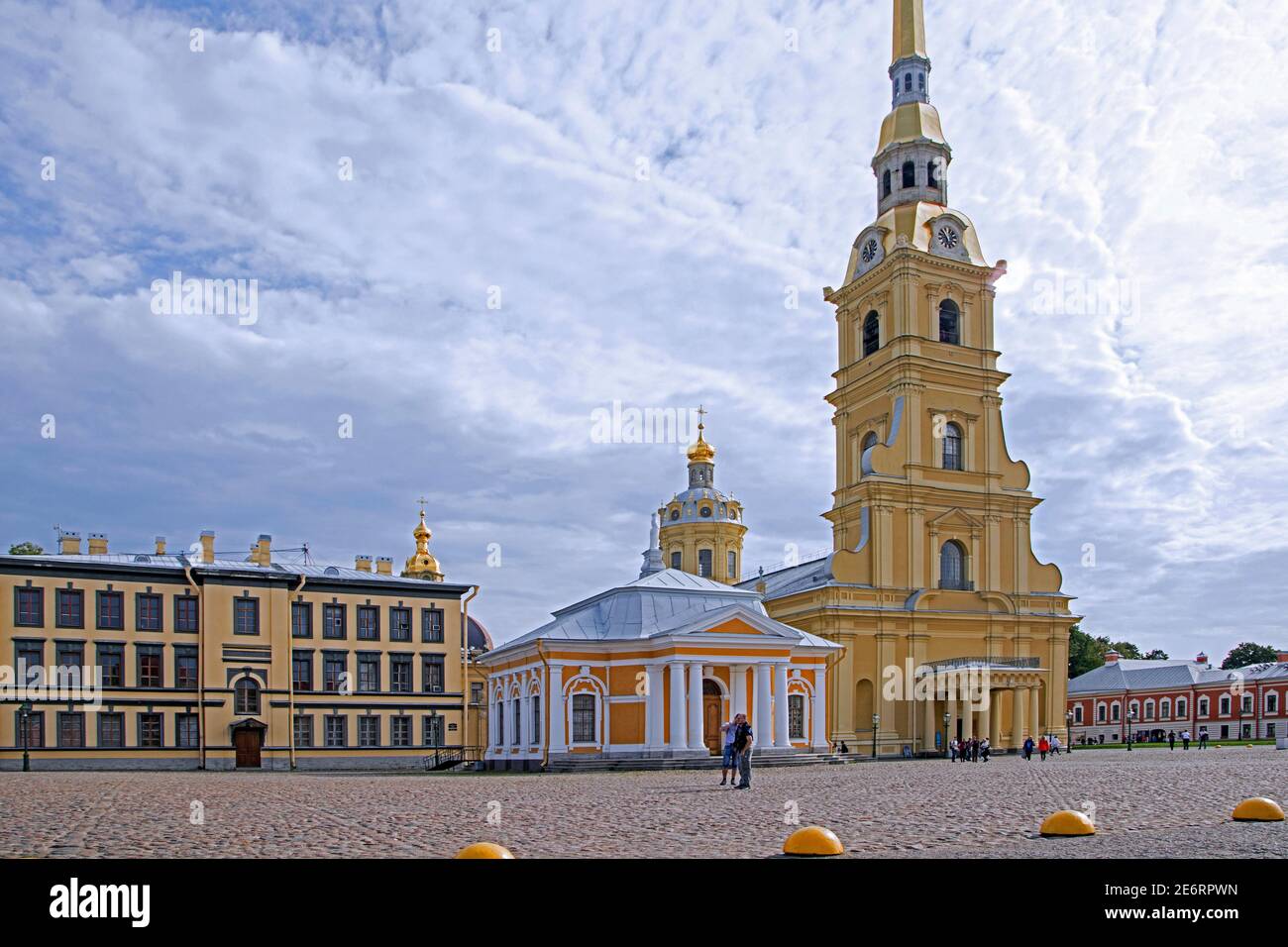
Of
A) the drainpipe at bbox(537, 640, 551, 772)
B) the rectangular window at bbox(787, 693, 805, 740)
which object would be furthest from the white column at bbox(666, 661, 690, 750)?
the rectangular window at bbox(787, 693, 805, 740)

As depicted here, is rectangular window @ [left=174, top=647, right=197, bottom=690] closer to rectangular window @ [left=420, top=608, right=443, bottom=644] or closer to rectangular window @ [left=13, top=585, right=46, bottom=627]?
rectangular window @ [left=13, top=585, right=46, bottom=627]

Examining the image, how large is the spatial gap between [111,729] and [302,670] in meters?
7.74

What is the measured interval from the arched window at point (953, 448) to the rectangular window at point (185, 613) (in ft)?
116

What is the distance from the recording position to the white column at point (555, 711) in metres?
40.4

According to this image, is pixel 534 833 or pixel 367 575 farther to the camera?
pixel 367 575

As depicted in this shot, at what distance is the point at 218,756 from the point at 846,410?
34.5 m

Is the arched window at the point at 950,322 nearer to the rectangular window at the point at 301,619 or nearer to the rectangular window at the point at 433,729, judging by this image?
the rectangular window at the point at 433,729

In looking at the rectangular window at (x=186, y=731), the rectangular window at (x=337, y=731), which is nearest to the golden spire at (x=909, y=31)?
the rectangular window at (x=337, y=731)

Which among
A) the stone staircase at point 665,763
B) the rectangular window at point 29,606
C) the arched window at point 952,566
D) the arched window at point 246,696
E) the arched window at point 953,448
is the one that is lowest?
the stone staircase at point 665,763

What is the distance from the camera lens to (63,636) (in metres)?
46.5

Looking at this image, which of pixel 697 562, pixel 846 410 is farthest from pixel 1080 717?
pixel 846 410

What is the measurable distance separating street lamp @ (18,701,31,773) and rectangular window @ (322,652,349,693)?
11.4 m

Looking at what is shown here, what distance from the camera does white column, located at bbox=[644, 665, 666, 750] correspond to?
4019 cm
